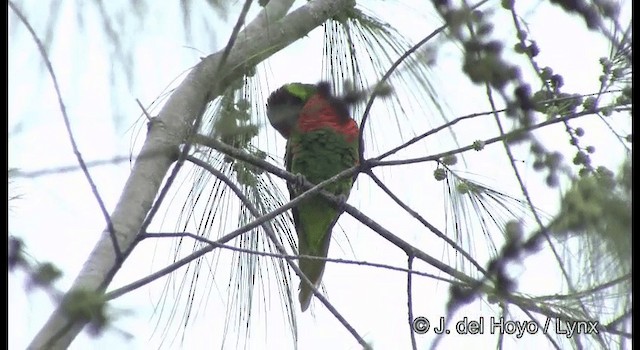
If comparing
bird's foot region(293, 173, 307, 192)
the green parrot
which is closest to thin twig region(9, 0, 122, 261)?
bird's foot region(293, 173, 307, 192)

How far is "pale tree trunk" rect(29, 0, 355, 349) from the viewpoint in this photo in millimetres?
1242

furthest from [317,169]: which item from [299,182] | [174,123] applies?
[174,123]

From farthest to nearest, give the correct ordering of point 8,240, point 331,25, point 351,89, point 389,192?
point 331,25, point 389,192, point 351,89, point 8,240

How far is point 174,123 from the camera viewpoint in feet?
5.09

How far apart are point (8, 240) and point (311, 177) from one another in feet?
5.50

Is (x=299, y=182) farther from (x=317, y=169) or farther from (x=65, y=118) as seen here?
(x=65, y=118)

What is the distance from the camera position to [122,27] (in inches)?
42.8

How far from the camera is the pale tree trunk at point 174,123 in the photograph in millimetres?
1242

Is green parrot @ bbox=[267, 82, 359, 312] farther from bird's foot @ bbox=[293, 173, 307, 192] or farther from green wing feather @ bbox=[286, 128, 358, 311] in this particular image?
bird's foot @ bbox=[293, 173, 307, 192]

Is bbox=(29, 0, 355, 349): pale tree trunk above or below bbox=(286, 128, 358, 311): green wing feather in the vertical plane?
below

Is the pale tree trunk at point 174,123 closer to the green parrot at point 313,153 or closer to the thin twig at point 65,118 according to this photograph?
the thin twig at point 65,118

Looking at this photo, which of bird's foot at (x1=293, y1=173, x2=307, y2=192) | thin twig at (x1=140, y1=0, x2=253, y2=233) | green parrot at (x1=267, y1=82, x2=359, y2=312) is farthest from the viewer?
green parrot at (x1=267, y1=82, x2=359, y2=312)

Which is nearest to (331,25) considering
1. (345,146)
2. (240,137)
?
(240,137)

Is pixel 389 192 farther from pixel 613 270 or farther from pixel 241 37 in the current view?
pixel 613 270
